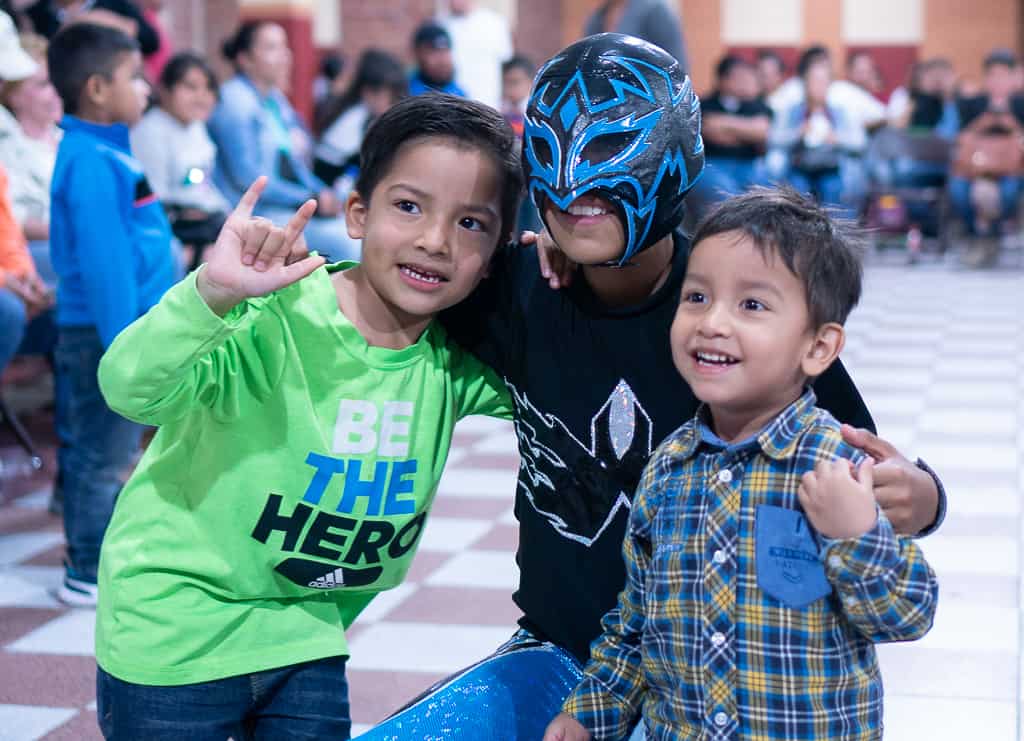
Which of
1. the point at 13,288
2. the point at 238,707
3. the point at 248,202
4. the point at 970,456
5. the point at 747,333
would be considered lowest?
Answer: the point at 970,456

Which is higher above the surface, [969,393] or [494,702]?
[494,702]

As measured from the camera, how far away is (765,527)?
1.45 metres

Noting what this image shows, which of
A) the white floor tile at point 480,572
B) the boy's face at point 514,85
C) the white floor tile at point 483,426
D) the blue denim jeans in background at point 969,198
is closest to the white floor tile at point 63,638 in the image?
the white floor tile at point 480,572

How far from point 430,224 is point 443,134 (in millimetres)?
118

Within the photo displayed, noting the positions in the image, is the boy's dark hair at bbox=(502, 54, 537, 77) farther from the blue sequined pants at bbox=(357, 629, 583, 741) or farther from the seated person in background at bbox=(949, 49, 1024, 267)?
the blue sequined pants at bbox=(357, 629, 583, 741)

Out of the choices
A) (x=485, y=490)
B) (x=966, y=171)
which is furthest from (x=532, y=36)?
(x=485, y=490)

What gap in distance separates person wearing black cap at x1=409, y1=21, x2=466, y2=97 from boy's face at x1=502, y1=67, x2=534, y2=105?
85 centimetres

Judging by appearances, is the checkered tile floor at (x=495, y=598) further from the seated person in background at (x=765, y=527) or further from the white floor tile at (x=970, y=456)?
the seated person in background at (x=765, y=527)

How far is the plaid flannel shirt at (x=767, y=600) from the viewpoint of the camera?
139cm

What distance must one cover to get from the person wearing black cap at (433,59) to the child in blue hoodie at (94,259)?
382cm

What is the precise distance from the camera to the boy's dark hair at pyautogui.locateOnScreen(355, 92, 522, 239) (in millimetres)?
1796

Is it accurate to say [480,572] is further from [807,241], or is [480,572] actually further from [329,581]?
Answer: [807,241]

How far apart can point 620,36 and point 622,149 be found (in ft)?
0.56

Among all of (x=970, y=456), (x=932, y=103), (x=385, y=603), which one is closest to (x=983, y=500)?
(x=970, y=456)
